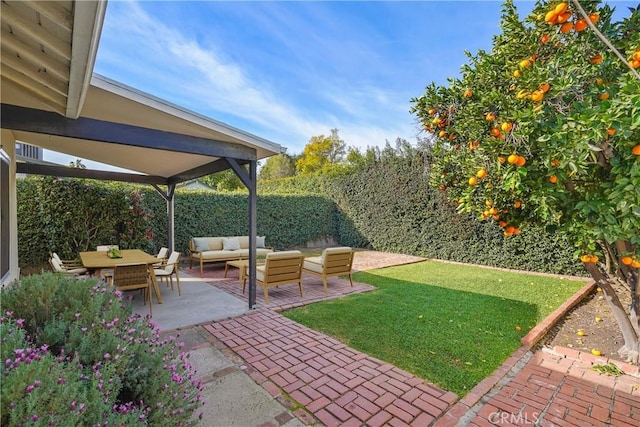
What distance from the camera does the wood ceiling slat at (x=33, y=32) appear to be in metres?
1.85

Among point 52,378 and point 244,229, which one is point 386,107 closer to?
point 244,229

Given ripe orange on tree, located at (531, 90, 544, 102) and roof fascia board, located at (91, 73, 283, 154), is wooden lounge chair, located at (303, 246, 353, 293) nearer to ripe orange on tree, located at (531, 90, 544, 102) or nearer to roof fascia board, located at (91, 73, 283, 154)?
roof fascia board, located at (91, 73, 283, 154)


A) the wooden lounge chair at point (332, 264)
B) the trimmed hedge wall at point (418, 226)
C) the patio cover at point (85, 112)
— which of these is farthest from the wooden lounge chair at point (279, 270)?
the trimmed hedge wall at point (418, 226)

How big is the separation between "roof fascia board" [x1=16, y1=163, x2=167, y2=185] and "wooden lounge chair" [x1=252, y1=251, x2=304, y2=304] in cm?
501

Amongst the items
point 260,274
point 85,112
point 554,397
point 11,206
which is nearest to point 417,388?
point 554,397

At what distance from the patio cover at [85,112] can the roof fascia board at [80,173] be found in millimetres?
21

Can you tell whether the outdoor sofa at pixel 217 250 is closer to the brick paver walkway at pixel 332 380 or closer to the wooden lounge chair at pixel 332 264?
the wooden lounge chair at pixel 332 264

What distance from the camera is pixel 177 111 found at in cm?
412

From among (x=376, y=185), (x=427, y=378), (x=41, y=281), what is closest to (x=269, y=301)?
(x=427, y=378)

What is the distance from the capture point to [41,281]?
2.48 meters

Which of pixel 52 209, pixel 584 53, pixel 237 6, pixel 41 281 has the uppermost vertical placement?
pixel 237 6

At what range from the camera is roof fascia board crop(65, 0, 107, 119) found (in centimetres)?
160

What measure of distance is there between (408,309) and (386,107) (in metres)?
9.51

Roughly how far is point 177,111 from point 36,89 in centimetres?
142
